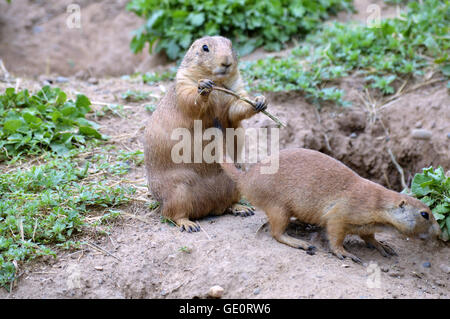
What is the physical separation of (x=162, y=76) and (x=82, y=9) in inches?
152

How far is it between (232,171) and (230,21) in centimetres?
398

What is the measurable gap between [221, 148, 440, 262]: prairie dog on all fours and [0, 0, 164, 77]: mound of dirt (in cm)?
545

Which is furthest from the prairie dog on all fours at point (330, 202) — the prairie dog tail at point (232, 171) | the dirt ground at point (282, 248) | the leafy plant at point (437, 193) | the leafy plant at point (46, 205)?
the leafy plant at point (46, 205)

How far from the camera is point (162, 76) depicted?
7664 mm

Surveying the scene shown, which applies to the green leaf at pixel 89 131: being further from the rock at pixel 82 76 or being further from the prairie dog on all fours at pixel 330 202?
the rock at pixel 82 76

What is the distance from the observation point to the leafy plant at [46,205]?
410cm

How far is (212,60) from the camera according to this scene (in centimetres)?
468

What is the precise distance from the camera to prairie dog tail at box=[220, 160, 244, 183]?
4584mm

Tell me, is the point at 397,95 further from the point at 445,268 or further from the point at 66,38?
the point at 66,38

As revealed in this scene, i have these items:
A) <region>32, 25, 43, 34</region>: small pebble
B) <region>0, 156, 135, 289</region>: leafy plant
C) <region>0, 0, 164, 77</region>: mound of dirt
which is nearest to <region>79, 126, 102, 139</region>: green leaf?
<region>0, 156, 135, 289</region>: leafy plant

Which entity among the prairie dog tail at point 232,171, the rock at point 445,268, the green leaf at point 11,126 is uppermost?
the green leaf at point 11,126

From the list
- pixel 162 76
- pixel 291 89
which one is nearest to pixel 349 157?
pixel 291 89

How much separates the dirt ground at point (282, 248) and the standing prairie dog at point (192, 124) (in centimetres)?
22

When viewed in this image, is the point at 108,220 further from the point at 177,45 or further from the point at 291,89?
the point at 177,45
